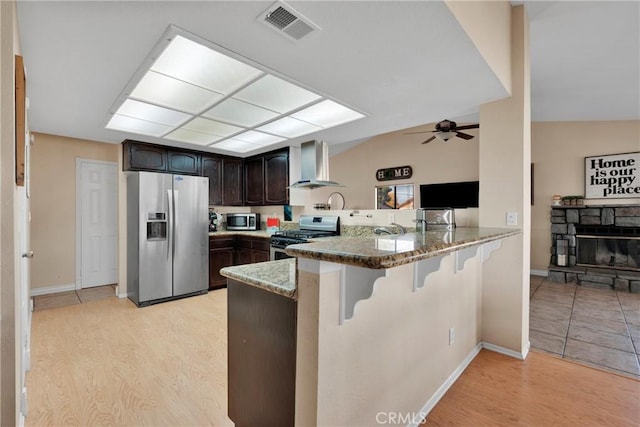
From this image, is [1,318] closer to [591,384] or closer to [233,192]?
[591,384]

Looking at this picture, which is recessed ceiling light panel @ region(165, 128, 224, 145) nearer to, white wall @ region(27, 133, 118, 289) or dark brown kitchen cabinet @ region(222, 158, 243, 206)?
dark brown kitchen cabinet @ region(222, 158, 243, 206)

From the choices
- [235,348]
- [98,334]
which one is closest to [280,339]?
[235,348]

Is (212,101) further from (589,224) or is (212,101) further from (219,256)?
(589,224)

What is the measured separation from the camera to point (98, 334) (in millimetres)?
2906

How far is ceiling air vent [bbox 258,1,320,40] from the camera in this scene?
1.43 m

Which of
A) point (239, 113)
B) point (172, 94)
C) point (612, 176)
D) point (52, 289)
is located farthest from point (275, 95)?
point (612, 176)

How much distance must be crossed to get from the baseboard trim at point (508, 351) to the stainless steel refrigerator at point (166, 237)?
3668 mm

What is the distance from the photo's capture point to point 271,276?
1.37 metres

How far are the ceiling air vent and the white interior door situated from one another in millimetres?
4457

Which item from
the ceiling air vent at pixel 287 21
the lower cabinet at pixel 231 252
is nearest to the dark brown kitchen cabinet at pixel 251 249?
the lower cabinet at pixel 231 252

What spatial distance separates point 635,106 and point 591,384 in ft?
14.0

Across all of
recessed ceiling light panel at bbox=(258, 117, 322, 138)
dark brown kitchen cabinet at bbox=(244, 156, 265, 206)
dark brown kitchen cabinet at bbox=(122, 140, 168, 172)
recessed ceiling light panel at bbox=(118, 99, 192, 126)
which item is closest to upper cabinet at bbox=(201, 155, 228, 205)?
dark brown kitchen cabinet at bbox=(244, 156, 265, 206)

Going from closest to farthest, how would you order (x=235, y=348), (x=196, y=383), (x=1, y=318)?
1. (x=1, y=318)
2. (x=235, y=348)
3. (x=196, y=383)

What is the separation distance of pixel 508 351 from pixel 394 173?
512 centimetres
